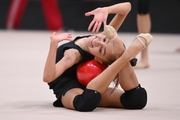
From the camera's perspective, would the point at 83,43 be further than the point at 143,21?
No

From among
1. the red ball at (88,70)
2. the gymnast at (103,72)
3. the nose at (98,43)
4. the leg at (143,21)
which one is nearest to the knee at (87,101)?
the gymnast at (103,72)

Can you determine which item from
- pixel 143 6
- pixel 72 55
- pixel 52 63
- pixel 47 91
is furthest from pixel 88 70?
pixel 143 6

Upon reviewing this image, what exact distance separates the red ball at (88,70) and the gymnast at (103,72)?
3cm

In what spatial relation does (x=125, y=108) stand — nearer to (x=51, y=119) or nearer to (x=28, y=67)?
(x=51, y=119)

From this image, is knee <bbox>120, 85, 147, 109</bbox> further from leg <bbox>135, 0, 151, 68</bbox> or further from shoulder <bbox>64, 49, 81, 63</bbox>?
leg <bbox>135, 0, 151, 68</bbox>

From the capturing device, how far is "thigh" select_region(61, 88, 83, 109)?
2.50 meters

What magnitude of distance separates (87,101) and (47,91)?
81 cm

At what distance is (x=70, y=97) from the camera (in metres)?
2.51

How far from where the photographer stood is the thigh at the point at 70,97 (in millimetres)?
2500

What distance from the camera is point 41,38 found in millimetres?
7648

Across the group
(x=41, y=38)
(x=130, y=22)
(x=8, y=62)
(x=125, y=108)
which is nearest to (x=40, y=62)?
(x=8, y=62)

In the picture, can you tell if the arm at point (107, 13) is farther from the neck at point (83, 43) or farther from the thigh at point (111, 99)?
the thigh at point (111, 99)

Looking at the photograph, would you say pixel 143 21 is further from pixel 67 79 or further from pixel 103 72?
pixel 103 72

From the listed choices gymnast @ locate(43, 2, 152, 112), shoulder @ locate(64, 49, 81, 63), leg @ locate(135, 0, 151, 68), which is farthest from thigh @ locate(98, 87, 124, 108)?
leg @ locate(135, 0, 151, 68)
